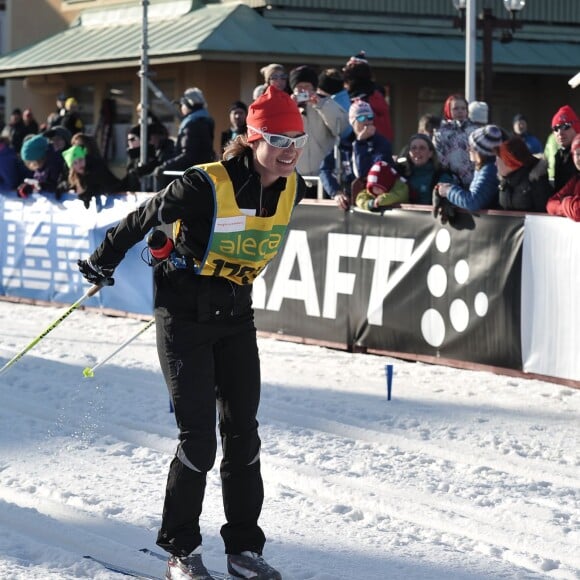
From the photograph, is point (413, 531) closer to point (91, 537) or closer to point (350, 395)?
point (91, 537)

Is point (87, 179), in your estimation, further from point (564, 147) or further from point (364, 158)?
point (564, 147)

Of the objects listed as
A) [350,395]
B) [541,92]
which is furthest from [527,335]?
[541,92]

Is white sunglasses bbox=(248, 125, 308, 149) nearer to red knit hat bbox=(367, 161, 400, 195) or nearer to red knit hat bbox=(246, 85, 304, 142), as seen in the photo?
red knit hat bbox=(246, 85, 304, 142)

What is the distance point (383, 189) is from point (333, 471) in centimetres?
407

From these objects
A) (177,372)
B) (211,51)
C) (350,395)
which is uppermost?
Result: (211,51)

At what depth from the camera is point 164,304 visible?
5090mm

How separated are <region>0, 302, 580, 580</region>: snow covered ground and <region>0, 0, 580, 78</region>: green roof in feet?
36.3

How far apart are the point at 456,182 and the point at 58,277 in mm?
5491

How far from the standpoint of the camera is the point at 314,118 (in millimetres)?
11500

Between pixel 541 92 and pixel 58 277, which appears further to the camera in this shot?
pixel 541 92

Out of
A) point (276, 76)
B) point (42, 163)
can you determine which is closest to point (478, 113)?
point (276, 76)

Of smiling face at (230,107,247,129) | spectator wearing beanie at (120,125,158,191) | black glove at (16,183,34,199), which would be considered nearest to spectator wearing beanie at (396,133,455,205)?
smiling face at (230,107,247,129)

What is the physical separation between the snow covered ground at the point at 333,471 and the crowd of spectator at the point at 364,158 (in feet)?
4.44

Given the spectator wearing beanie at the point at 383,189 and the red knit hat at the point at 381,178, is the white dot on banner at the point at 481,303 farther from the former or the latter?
the red knit hat at the point at 381,178
